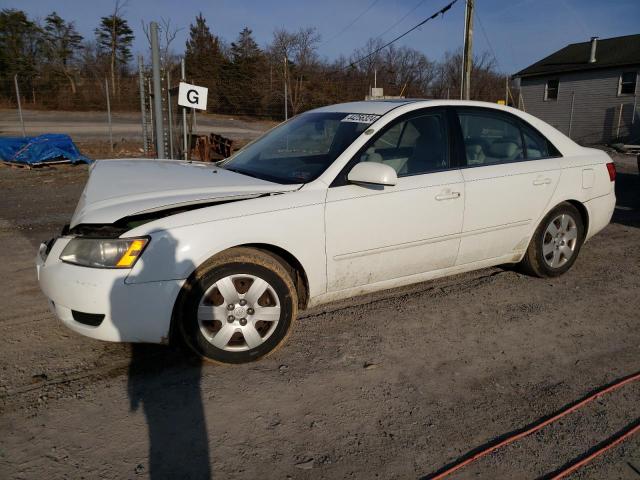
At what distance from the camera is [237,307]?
3.14 metres

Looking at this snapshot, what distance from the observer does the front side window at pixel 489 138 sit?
4.20 m

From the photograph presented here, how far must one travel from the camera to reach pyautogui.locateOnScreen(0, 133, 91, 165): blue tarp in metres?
12.8

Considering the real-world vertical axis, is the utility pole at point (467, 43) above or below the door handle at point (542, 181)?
above

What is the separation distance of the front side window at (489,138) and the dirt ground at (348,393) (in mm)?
1151

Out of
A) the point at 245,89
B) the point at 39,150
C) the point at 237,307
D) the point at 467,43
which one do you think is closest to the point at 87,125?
the point at 245,89

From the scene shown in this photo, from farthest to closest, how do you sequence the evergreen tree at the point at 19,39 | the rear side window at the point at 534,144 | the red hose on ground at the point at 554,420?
the evergreen tree at the point at 19,39, the rear side window at the point at 534,144, the red hose on ground at the point at 554,420

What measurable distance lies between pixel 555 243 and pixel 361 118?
217cm

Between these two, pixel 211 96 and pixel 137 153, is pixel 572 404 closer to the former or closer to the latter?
pixel 137 153

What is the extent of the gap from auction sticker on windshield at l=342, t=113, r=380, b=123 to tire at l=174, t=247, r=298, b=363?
130cm

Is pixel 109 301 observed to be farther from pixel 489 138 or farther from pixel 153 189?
pixel 489 138

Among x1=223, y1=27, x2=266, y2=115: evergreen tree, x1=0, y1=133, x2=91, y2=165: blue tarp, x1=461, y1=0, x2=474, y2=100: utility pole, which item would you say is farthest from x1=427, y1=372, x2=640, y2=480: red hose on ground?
x1=223, y1=27, x2=266, y2=115: evergreen tree

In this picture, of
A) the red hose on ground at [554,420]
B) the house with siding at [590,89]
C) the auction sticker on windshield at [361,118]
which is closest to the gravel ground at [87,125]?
the house with siding at [590,89]

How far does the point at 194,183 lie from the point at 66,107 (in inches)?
925

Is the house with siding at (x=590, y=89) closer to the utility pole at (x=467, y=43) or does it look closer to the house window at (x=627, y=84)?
the house window at (x=627, y=84)
